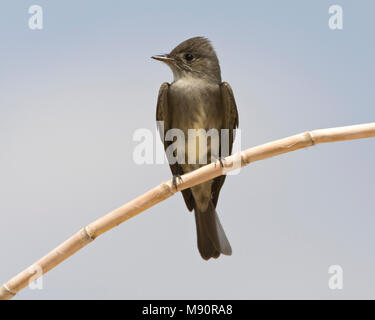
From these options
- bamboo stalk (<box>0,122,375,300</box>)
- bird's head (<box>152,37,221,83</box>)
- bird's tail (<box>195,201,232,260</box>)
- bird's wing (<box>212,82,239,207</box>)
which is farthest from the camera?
bird's head (<box>152,37,221,83</box>)

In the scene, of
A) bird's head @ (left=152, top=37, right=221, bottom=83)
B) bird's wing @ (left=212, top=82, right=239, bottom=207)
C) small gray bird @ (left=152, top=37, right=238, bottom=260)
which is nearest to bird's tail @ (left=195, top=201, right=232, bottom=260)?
small gray bird @ (left=152, top=37, right=238, bottom=260)

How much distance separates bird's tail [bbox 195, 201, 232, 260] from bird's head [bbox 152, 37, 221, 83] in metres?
0.98

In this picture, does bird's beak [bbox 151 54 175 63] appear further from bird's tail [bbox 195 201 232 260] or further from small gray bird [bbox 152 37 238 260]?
bird's tail [bbox 195 201 232 260]

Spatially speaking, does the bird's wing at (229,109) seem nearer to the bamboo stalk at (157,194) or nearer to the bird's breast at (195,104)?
the bird's breast at (195,104)

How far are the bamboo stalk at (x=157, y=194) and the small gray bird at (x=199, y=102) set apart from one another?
134 centimetres

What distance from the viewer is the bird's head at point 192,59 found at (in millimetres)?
3605

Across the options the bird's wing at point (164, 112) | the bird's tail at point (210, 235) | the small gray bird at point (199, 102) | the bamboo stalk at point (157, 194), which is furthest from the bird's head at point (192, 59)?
the bamboo stalk at point (157, 194)

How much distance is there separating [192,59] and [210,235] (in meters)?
1.30

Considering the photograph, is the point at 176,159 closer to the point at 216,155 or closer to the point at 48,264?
the point at 216,155

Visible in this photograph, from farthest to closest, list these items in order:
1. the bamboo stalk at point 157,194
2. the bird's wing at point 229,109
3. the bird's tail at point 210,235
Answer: the bird's wing at point 229,109 < the bird's tail at point 210,235 < the bamboo stalk at point 157,194

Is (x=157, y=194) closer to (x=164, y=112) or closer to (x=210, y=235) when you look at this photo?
(x=210, y=235)

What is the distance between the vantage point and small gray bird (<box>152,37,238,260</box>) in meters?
3.50

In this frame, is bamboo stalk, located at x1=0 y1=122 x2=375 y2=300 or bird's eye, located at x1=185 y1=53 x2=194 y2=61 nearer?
bamboo stalk, located at x1=0 y1=122 x2=375 y2=300

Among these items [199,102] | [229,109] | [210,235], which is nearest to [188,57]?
[199,102]
